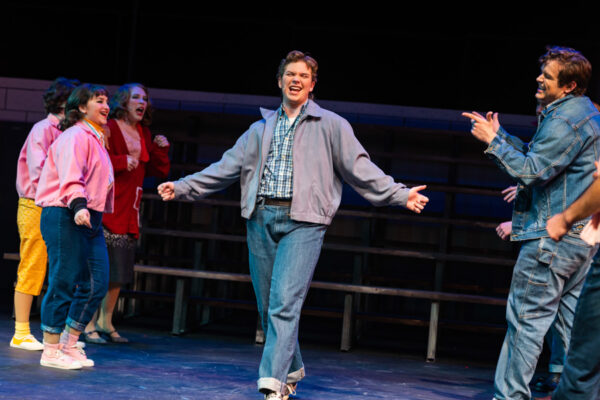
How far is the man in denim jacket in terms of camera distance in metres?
3.43

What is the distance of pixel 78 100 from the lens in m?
4.52

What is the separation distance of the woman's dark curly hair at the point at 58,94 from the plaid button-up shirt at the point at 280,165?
166 centimetres

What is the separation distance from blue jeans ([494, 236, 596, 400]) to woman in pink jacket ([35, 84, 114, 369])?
2.09 meters

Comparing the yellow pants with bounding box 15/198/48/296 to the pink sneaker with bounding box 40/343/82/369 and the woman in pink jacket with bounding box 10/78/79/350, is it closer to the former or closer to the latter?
the woman in pink jacket with bounding box 10/78/79/350

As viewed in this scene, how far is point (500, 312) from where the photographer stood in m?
7.69

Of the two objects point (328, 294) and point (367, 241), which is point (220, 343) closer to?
point (367, 241)

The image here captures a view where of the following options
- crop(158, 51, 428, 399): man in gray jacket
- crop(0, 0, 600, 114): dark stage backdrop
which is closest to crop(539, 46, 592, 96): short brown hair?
crop(158, 51, 428, 399): man in gray jacket

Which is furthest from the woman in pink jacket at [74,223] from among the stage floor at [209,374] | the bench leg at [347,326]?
the bench leg at [347,326]

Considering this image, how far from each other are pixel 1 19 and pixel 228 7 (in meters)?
2.42

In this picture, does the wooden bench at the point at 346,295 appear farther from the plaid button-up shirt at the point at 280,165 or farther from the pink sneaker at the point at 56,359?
the plaid button-up shirt at the point at 280,165

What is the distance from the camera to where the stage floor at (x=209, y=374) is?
12.9ft

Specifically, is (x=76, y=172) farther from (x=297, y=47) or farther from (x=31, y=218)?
(x=297, y=47)

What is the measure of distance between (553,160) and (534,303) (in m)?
0.58

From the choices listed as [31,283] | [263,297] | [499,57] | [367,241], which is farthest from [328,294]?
[263,297]
